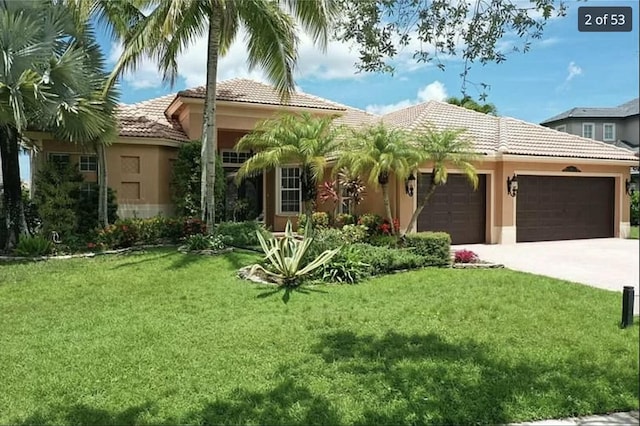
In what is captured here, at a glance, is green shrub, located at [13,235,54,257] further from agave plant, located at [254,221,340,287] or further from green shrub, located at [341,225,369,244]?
green shrub, located at [341,225,369,244]

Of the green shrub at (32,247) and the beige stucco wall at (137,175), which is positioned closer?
the green shrub at (32,247)

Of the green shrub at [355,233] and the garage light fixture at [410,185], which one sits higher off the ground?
the garage light fixture at [410,185]

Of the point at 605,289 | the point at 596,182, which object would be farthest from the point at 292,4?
the point at 596,182

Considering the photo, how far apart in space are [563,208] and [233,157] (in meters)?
14.2

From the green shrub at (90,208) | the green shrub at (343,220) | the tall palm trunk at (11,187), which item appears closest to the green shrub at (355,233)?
the green shrub at (343,220)

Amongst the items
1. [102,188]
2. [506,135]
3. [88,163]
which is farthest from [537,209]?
[88,163]

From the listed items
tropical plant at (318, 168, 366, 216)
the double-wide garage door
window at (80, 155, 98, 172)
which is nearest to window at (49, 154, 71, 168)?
window at (80, 155, 98, 172)

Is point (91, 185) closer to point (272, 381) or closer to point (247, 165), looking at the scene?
point (247, 165)

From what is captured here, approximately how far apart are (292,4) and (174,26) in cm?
342

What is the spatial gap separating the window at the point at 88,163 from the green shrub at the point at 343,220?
917 cm

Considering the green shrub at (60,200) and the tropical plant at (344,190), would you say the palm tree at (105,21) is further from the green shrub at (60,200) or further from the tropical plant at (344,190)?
the tropical plant at (344,190)

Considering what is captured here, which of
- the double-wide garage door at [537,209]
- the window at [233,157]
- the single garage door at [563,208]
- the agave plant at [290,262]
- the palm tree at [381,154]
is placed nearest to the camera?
the agave plant at [290,262]

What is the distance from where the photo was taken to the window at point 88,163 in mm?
18422

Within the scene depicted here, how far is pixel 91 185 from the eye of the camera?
18.0 meters
